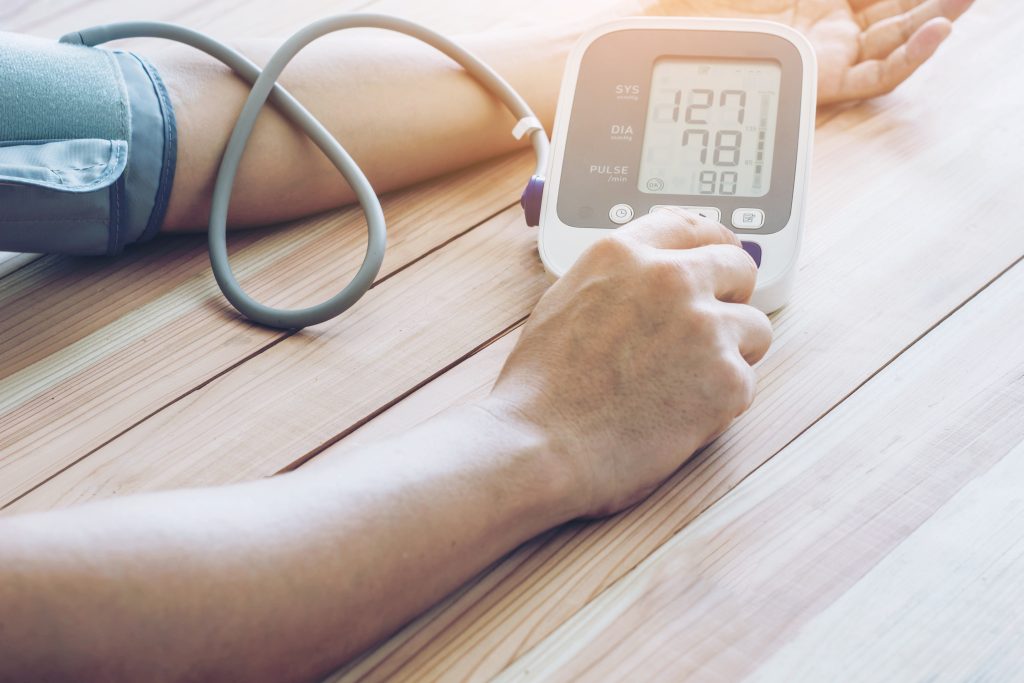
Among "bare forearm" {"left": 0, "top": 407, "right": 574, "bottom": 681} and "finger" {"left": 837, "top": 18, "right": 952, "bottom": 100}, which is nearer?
"bare forearm" {"left": 0, "top": 407, "right": 574, "bottom": 681}

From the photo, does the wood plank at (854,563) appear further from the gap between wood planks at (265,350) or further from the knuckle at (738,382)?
the gap between wood planks at (265,350)

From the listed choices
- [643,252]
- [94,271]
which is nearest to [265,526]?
[643,252]

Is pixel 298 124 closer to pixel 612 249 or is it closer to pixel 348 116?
pixel 348 116

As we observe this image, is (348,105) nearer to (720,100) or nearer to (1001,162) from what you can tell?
(720,100)

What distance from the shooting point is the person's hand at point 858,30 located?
917 mm

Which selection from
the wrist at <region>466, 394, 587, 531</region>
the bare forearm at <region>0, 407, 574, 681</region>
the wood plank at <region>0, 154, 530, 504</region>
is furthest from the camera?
the wood plank at <region>0, 154, 530, 504</region>

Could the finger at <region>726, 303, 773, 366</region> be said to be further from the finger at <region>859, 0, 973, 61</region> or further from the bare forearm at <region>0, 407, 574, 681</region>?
the finger at <region>859, 0, 973, 61</region>

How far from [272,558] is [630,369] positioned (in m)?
0.23

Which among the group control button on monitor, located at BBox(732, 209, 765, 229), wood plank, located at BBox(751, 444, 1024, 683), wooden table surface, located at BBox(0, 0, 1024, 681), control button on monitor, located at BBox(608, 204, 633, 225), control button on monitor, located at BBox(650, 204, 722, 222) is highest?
control button on monitor, located at BBox(608, 204, 633, 225)

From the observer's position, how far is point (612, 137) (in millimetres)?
791

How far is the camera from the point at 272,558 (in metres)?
0.49

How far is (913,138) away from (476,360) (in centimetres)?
46

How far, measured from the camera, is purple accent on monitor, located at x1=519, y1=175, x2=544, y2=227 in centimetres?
78

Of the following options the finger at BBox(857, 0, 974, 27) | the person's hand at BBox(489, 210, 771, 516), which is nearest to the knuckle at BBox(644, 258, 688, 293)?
the person's hand at BBox(489, 210, 771, 516)
